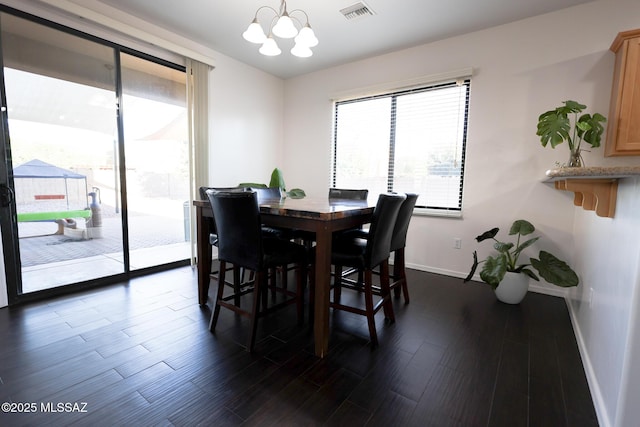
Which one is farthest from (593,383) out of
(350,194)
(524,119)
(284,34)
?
(284,34)

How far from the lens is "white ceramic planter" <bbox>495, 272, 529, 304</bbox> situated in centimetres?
252

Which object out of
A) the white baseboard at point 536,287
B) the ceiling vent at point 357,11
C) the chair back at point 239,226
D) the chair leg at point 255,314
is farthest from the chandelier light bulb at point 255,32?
the white baseboard at point 536,287

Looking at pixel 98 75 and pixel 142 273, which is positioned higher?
pixel 98 75

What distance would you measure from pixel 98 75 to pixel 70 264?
1893 millimetres

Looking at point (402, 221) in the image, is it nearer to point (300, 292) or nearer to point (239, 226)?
point (300, 292)

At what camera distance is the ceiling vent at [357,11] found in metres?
2.68

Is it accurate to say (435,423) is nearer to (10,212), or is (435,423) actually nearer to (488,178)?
(488,178)

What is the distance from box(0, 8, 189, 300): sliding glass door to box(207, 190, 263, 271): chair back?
1.88 m

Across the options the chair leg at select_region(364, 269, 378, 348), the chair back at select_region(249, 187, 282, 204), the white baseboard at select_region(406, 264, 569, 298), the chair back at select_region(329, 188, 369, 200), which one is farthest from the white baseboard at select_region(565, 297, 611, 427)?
the chair back at select_region(249, 187, 282, 204)

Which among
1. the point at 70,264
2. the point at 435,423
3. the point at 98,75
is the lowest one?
the point at 435,423

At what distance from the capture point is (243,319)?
2.19 meters

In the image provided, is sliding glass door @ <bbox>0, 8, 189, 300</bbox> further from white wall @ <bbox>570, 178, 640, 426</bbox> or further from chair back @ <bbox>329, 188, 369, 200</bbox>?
white wall @ <bbox>570, 178, 640, 426</bbox>

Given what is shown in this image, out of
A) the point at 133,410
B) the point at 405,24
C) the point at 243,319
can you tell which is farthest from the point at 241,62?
the point at 133,410

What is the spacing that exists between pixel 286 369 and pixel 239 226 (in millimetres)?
877
